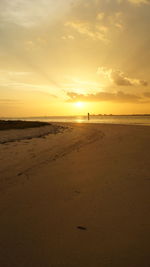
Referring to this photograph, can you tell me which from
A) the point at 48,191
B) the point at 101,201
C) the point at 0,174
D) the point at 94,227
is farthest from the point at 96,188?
the point at 0,174

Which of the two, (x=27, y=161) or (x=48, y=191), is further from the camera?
(x=27, y=161)

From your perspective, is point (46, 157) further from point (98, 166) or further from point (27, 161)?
point (98, 166)

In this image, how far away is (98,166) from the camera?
542cm

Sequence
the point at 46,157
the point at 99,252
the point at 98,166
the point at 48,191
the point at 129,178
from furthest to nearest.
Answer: the point at 46,157 → the point at 98,166 → the point at 129,178 → the point at 48,191 → the point at 99,252

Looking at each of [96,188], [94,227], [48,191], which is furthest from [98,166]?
[94,227]

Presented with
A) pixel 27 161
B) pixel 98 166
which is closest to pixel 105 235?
pixel 98 166

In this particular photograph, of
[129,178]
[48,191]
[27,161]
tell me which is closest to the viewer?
[48,191]

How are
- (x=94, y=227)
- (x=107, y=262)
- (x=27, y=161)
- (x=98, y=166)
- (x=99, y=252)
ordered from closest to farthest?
(x=107, y=262) < (x=99, y=252) < (x=94, y=227) < (x=98, y=166) < (x=27, y=161)

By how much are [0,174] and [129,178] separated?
3.03 meters

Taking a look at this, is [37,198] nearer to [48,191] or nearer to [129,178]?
[48,191]

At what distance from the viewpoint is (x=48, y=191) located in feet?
12.1

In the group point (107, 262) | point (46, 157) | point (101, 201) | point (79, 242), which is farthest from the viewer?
point (46, 157)

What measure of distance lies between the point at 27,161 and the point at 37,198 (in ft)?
8.73

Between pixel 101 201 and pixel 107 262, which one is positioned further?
pixel 101 201
